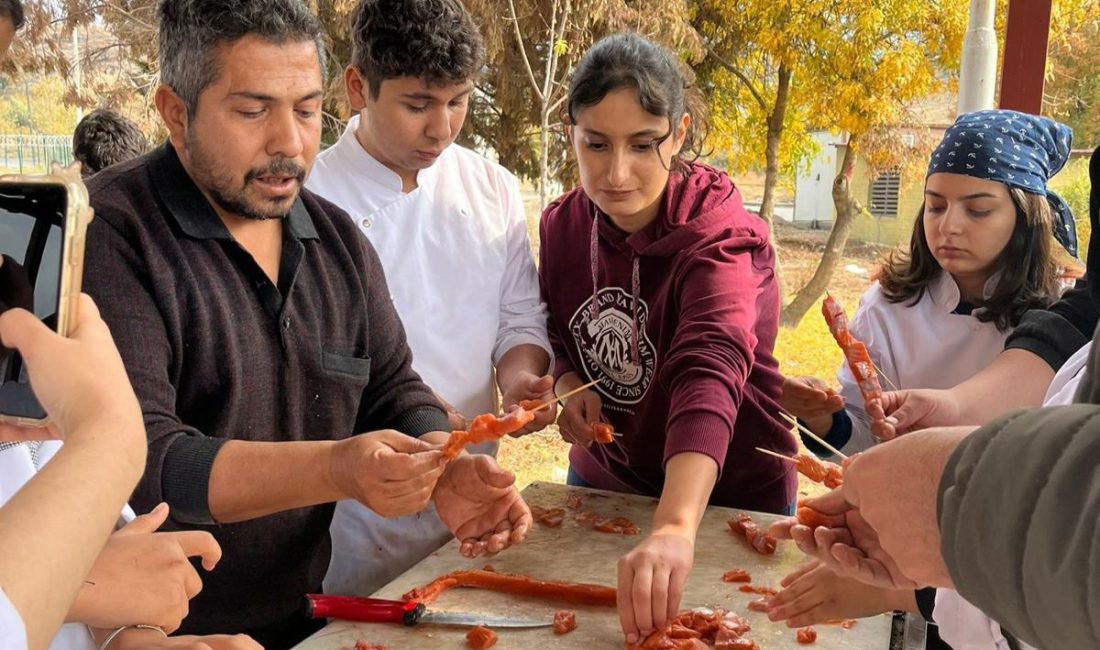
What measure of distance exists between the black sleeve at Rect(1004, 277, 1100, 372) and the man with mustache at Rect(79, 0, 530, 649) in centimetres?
141

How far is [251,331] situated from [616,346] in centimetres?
120

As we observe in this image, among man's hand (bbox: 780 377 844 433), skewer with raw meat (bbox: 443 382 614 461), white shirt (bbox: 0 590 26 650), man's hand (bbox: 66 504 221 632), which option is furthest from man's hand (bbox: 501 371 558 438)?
white shirt (bbox: 0 590 26 650)

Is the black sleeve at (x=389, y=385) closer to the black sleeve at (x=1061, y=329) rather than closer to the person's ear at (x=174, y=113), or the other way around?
the person's ear at (x=174, y=113)

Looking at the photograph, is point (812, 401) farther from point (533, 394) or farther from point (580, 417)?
point (533, 394)

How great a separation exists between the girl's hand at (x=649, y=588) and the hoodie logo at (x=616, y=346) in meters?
0.84

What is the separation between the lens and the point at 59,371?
1043 mm

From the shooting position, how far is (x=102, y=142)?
387cm

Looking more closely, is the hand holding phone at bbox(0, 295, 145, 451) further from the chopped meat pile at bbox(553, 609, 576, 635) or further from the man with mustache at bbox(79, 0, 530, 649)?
the chopped meat pile at bbox(553, 609, 576, 635)

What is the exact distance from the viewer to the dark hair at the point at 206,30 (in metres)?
1.99

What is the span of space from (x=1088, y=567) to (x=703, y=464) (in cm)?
153

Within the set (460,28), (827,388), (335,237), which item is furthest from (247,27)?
(827,388)

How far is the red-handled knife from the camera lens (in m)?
1.99

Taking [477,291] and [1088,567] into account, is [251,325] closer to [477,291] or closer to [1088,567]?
[477,291]

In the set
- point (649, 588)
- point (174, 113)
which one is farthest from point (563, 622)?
point (174, 113)
